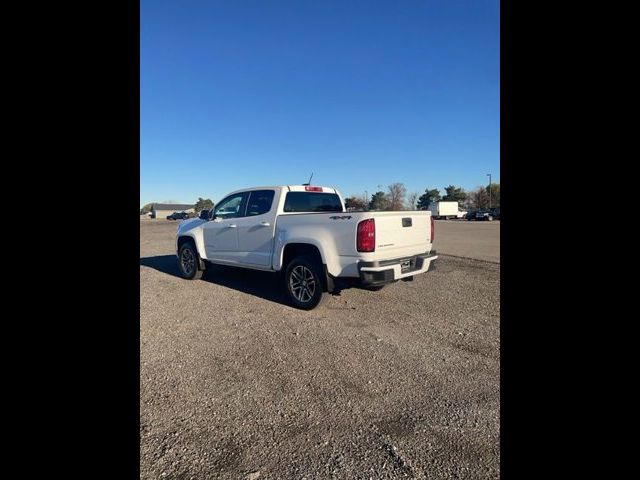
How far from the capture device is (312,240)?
5.31m

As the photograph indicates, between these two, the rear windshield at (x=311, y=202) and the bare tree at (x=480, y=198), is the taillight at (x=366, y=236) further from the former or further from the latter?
the bare tree at (x=480, y=198)

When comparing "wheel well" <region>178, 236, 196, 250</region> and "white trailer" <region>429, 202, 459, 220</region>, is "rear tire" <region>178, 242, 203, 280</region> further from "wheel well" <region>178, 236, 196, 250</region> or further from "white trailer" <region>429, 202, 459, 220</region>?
"white trailer" <region>429, 202, 459, 220</region>

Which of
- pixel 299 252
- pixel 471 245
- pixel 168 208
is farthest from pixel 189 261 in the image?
pixel 168 208

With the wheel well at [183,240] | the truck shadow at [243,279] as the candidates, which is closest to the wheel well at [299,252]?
the truck shadow at [243,279]

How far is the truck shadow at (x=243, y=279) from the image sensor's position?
21.7ft

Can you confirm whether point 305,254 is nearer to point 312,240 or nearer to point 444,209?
point 312,240

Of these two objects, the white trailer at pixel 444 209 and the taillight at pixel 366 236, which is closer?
the taillight at pixel 366 236

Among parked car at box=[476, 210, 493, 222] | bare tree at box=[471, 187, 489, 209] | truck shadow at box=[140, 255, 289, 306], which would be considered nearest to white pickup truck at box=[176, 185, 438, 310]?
truck shadow at box=[140, 255, 289, 306]

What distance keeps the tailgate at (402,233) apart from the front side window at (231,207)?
10.2ft
